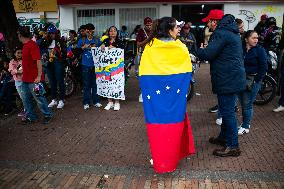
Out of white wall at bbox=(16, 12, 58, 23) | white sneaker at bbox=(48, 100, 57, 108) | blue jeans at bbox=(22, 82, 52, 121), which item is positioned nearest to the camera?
blue jeans at bbox=(22, 82, 52, 121)

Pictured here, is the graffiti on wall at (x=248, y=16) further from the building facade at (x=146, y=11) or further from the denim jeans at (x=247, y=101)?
the denim jeans at (x=247, y=101)

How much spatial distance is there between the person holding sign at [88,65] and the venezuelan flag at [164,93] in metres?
3.72

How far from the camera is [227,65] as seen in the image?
4855 millimetres

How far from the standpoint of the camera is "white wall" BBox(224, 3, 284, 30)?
17.2m

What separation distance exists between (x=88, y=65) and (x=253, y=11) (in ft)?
39.2

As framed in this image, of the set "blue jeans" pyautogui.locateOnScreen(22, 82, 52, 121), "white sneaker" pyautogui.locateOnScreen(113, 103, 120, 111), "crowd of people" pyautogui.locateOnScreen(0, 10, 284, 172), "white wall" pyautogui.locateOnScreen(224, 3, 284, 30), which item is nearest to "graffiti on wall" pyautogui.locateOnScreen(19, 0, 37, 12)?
"white wall" pyautogui.locateOnScreen(224, 3, 284, 30)

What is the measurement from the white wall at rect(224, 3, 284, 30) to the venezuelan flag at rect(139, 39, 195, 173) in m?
13.9

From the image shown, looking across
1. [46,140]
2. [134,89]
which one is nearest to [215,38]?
[46,140]

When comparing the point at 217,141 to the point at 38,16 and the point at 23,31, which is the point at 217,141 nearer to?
the point at 23,31

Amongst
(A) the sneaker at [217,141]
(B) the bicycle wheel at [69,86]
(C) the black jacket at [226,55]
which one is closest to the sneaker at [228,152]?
(A) the sneaker at [217,141]

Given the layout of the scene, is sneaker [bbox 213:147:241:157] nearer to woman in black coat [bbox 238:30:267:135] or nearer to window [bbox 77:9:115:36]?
woman in black coat [bbox 238:30:267:135]

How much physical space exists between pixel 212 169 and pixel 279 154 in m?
1.18

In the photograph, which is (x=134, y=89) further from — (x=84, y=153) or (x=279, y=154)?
(x=279, y=154)

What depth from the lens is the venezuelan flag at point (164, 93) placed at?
14.6 ft
